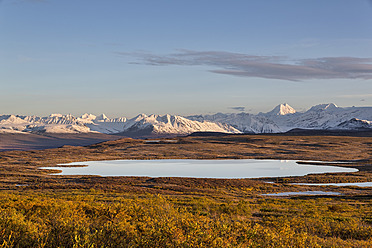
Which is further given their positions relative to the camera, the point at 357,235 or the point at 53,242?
the point at 357,235

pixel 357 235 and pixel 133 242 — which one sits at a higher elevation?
pixel 133 242

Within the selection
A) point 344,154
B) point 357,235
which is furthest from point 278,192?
point 344,154

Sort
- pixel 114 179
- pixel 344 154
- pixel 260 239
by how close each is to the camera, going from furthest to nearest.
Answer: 1. pixel 344 154
2. pixel 114 179
3. pixel 260 239

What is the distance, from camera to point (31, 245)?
1152 cm

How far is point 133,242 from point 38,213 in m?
9.01

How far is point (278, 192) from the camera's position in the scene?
49.7 meters

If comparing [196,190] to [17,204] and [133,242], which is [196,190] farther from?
[133,242]

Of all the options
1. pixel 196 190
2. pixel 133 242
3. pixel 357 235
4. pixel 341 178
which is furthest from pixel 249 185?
pixel 133 242

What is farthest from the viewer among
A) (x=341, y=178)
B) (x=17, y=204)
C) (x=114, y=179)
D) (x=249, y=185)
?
(x=341, y=178)

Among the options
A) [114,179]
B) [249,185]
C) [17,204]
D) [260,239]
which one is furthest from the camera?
[114,179]

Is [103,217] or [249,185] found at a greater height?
[103,217]

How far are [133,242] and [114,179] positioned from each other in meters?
50.0

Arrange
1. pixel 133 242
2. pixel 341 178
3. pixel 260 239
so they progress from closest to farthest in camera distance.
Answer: pixel 133 242
pixel 260 239
pixel 341 178

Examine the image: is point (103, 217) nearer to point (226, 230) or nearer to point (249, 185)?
point (226, 230)
